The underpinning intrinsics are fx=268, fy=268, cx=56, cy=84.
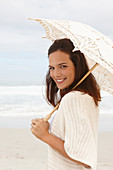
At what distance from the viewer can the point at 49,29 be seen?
2611 mm

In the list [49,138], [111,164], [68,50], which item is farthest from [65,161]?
[111,164]

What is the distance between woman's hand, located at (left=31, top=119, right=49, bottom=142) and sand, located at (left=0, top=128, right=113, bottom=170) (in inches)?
107

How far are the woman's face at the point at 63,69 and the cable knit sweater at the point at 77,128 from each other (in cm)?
16

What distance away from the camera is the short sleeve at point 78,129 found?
1655 millimetres

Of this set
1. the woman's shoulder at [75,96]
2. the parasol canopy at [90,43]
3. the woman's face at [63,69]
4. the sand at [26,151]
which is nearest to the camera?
the parasol canopy at [90,43]

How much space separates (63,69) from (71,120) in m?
0.39

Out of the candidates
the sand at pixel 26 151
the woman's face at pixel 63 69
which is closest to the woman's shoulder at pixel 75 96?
the woman's face at pixel 63 69

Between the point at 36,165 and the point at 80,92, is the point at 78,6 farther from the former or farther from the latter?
the point at 80,92

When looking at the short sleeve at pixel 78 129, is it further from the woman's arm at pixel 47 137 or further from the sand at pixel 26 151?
the sand at pixel 26 151

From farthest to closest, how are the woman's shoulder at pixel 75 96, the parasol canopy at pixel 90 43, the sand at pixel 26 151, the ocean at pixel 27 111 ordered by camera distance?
1. the ocean at pixel 27 111
2. the sand at pixel 26 151
3. the woman's shoulder at pixel 75 96
4. the parasol canopy at pixel 90 43

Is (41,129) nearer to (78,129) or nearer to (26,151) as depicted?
(78,129)

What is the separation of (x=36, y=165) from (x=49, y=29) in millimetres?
2655

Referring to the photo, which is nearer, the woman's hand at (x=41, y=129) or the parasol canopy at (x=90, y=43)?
the parasol canopy at (x=90, y=43)

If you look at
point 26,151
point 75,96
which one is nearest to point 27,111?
point 26,151
